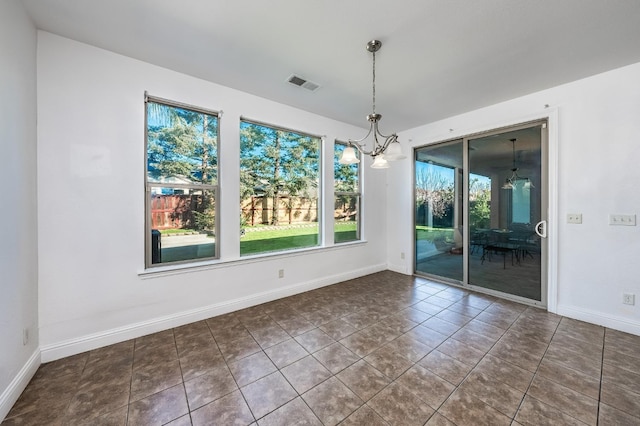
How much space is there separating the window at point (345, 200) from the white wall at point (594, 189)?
2427mm

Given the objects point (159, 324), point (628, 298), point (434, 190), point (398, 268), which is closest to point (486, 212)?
point (434, 190)

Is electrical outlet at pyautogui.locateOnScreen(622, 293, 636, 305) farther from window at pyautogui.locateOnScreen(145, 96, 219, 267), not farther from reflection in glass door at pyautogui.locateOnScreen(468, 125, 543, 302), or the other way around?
window at pyautogui.locateOnScreen(145, 96, 219, 267)

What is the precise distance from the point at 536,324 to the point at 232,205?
3.73 m

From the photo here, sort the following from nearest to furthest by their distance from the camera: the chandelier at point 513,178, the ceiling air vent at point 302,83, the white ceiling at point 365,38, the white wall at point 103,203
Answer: the white ceiling at point 365,38 → the white wall at point 103,203 → the ceiling air vent at point 302,83 → the chandelier at point 513,178

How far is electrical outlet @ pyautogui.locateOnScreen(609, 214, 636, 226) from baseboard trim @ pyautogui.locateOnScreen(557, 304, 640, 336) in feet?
3.24

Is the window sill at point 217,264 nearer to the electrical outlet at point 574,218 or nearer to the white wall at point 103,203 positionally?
the white wall at point 103,203

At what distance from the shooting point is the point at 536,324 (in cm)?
266

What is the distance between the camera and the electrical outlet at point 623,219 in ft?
8.16

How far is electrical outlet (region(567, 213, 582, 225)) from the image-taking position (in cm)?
278

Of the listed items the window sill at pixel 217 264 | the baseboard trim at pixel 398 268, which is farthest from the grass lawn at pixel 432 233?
the window sill at pixel 217 264

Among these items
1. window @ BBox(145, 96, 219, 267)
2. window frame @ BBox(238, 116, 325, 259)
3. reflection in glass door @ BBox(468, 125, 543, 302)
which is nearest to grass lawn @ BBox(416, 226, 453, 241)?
reflection in glass door @ BBox(468, 125, 543, 302)

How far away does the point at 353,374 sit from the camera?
1.88 metres

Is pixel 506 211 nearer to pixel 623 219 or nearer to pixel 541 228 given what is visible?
pixel 541 228

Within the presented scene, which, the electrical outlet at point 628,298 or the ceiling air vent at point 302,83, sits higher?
the ceiling air vent at point 302,83
